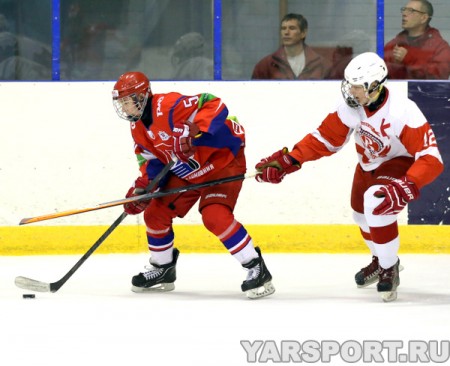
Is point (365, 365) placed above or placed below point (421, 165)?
below

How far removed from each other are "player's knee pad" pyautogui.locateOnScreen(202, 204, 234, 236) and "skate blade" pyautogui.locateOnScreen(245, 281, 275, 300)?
0.87 ft

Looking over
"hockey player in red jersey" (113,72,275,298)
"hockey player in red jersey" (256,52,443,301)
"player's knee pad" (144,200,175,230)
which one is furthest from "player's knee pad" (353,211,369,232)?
"player's knee pad" (144,200,175,230)

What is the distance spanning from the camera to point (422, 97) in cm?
605

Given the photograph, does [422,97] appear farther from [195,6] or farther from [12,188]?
[12,188]

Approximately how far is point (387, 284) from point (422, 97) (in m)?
1.75

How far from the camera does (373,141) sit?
15.2ft

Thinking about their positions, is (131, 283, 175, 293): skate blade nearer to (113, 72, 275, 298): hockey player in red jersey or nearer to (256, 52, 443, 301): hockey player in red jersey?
(113, 72, 275, 298): hockey player in red jersey

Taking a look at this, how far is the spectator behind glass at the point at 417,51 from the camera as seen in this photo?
20.2ft

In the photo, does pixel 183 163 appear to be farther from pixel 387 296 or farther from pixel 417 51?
pixel 417 51

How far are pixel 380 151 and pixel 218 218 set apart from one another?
688mm

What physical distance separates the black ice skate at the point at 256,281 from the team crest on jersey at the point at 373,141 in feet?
2.02

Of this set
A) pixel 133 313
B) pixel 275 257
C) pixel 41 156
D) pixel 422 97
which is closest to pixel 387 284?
pixel 133 313

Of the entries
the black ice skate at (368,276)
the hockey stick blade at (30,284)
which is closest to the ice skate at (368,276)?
the black ice skate at (368,276)

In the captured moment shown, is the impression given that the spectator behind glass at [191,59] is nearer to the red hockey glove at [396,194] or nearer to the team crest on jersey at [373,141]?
the team crest on jersey at [373,141]
